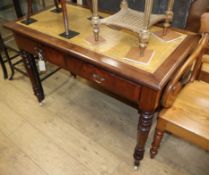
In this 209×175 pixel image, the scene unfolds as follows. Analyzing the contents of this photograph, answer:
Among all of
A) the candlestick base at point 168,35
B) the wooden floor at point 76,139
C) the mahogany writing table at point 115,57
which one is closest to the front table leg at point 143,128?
the mahogany writing table at point 115,57

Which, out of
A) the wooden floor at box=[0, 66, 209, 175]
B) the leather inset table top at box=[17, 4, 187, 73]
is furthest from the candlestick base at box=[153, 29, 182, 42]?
the wooden floor at box=[0, 66, 209, 175]

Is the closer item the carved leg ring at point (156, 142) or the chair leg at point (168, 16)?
the chair leg at point (168, 16)

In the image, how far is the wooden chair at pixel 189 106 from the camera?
1.01m

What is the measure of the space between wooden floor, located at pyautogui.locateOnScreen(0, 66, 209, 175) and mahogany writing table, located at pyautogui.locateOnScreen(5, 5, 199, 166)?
8.8 inches

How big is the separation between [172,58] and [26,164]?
1163 mm

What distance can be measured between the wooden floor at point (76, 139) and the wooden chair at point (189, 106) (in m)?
0.32

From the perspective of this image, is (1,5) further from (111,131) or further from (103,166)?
(103,166)

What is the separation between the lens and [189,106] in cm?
113

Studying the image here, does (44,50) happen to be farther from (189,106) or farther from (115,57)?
(189,106)

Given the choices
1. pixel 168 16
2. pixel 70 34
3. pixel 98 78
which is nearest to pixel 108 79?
pixel 98 78

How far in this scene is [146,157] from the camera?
143cm

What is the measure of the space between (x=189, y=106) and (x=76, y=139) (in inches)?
33.6

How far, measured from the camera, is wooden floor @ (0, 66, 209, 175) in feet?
4.50

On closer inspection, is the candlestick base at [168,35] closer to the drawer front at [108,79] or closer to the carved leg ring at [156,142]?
the drawer front at [108,79]
